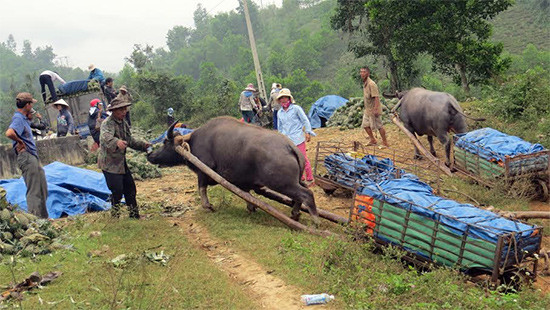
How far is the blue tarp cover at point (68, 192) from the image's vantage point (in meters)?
8.55

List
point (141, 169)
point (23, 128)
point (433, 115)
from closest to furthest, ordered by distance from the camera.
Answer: point (23, 128) → point (433, 115) → point (141, 169)

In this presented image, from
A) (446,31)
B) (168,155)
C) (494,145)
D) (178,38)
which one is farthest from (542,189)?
(178,38)

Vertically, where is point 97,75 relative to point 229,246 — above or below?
above

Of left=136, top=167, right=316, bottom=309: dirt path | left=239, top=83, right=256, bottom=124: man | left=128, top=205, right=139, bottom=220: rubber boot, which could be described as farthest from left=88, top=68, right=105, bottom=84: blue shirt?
left=128, top=205, right=139, bottom=220: rubber boot

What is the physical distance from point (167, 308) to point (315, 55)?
67849 mm

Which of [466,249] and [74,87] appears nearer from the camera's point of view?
[466,249]

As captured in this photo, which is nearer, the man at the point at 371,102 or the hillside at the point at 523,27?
the man at the point at 371,102

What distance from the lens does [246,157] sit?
297 inches

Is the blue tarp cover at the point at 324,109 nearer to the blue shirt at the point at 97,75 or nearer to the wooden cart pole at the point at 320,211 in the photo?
the blue shirt at the point at 97,75

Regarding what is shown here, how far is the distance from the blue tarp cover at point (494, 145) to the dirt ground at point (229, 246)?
1.05m

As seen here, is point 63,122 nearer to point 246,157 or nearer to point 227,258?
point 246,157

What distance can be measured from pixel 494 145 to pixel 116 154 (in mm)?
6327

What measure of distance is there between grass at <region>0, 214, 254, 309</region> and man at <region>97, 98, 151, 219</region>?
2.31 feet

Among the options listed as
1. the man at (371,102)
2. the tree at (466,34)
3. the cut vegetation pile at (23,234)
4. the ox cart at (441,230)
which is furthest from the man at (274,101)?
the cut vegetation pile at (23,234)
